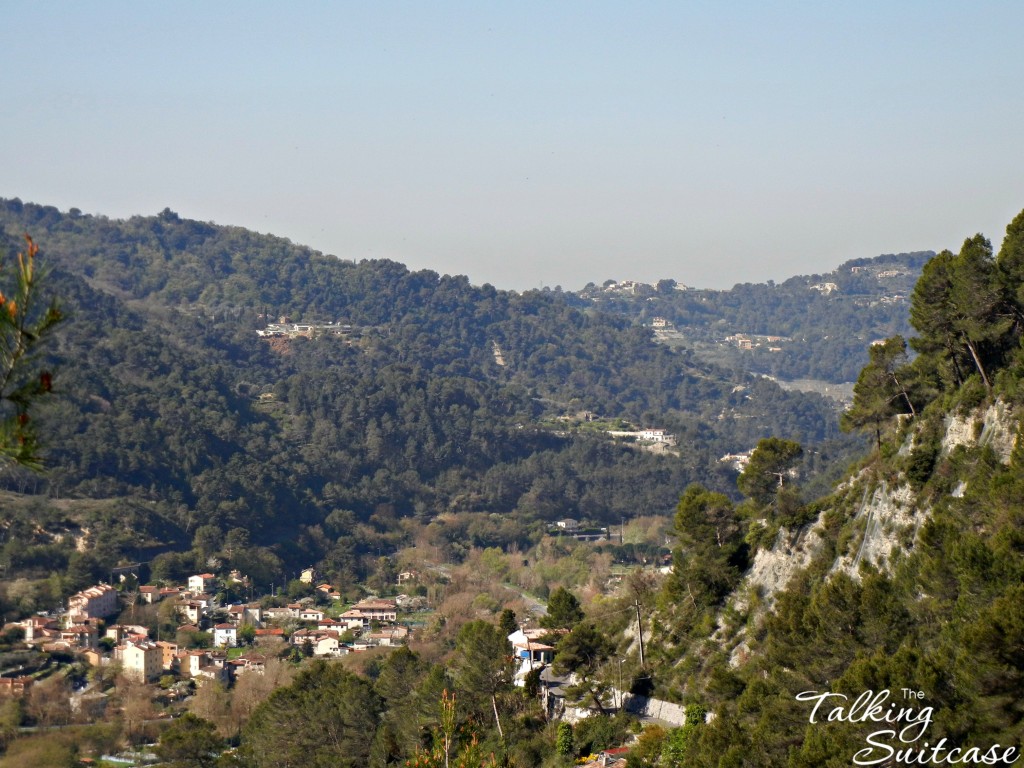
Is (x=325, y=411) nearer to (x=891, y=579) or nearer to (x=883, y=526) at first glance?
(x=883, y=526)

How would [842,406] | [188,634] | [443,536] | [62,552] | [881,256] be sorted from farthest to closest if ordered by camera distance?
[881,256] → [842,406] → [443,536] → [62,552] → [188,634]

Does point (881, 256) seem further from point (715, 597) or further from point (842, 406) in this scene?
point (715, 597)

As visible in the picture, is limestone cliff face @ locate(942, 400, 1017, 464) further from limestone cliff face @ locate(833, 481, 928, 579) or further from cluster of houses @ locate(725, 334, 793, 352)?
cluster of houses @ locate(725, 334, 793, 352)

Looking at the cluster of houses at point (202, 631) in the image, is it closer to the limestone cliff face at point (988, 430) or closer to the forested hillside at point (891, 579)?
the forested hillside at point (891, 579)

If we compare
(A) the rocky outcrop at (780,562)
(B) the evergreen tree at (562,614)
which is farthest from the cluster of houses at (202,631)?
(A) the rocky outcrop at (780,562)

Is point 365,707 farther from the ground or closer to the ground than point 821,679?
closer to the ground

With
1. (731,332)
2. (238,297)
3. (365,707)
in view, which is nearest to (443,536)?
(365,707)

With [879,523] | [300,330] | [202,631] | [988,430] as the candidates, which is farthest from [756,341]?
[988,430]
